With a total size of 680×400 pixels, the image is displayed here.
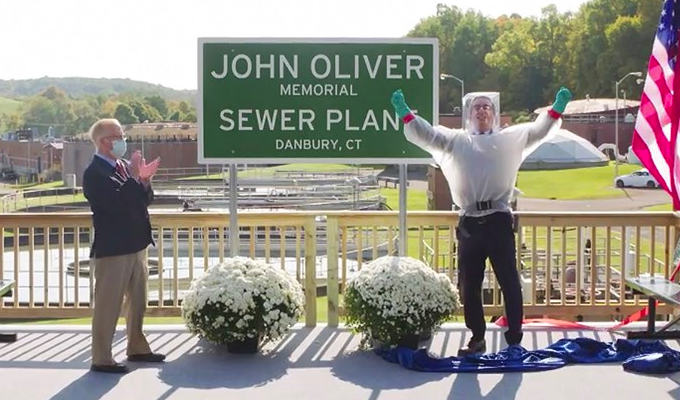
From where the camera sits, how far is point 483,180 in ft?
17.6

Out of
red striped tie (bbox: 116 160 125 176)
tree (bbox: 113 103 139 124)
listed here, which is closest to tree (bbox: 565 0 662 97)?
red striped tie (bbox: 116 160 125 176)

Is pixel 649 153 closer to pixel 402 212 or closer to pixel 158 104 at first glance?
pixel 402 212

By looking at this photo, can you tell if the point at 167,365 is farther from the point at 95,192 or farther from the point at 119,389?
the point at 95,192

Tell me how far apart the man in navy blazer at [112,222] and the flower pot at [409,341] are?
1.64 meters

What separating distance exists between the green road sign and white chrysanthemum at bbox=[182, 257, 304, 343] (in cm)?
86

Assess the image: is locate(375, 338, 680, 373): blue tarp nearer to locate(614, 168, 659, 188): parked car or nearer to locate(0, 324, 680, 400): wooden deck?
locate(0, 324, 680, 400): wooden deck

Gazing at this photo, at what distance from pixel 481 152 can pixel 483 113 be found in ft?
0.83

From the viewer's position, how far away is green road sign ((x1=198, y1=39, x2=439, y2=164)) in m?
5.98

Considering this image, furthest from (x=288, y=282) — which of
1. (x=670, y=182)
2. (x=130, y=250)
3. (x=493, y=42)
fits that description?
(x=493, y=42)

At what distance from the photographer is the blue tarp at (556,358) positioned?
510 centimetres

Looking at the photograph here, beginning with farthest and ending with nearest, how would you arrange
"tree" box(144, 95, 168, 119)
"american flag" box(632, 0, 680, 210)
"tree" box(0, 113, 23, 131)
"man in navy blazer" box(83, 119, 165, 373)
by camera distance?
"tree" box(0, 113, 23, 131)
"tree" box(144, 95, 168, 119)
"american flag" box(632, 0, 680, 210)
"man in navy blazer" box(83, 119, 165, 373)

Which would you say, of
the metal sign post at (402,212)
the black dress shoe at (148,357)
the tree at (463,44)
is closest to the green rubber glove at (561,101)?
the metal sign post at (402,212)

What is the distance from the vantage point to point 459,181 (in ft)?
18.0

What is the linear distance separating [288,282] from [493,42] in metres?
97.4
